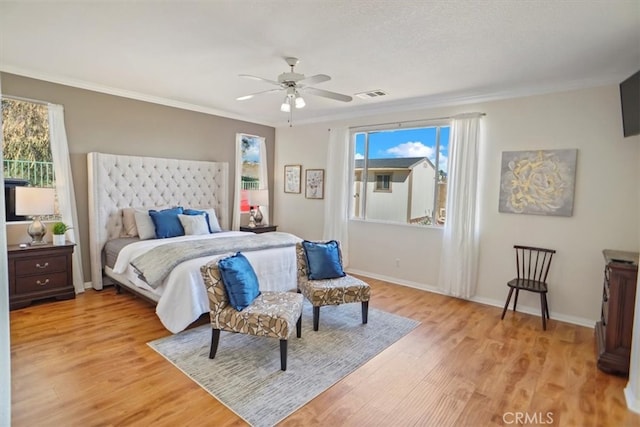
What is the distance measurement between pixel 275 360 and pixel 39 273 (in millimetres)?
3039

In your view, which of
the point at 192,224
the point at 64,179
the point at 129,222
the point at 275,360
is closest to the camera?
the point at 275,360

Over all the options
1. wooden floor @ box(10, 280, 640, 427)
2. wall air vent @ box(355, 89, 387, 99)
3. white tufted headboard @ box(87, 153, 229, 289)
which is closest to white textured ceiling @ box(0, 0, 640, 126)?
wall air vent @ box(355, 89, 387, 99)

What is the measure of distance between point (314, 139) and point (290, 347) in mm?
4060

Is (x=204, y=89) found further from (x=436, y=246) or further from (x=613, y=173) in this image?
(x=613, y=173)

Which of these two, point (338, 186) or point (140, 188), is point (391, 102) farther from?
point (140, 188)

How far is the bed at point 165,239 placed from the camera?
3.34 metres

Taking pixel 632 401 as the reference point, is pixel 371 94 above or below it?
above

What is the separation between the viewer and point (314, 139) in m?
6.32

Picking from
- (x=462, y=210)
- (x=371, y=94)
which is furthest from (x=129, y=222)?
(x=462, y=210)

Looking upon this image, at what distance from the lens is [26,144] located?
416cm

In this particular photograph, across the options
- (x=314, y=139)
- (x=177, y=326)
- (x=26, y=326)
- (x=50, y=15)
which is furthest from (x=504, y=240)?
(x=26, y=326)

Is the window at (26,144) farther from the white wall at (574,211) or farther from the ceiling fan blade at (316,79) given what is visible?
the white wall at (574,211)

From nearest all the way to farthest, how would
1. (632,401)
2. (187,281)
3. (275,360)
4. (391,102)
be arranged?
1. (632,401)
2. (275,360)
3. (187,281)
4. (391,102)

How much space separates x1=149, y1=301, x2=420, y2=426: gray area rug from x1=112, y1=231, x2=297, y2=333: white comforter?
23 cm
